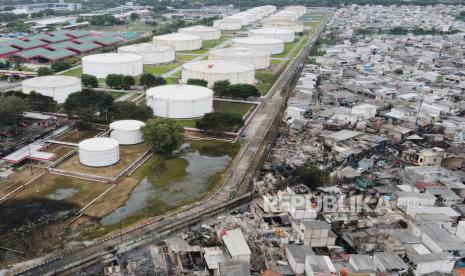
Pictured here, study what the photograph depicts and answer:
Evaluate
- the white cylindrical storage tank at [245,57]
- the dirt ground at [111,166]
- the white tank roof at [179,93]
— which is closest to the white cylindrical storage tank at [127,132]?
the dirt ground at [111,166]

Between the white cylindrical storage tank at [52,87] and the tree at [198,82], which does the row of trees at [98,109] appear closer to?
the white cylindrical storage tank at [52,87]

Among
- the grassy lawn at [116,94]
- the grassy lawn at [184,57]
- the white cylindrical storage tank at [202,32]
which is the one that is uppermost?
the white cylindrical storage tank at [202,32]

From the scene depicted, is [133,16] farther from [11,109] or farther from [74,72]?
[11,109]

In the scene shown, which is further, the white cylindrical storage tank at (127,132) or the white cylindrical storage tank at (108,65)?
the white cylindrical storage tank at (108,65)

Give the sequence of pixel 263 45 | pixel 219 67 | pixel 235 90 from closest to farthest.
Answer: pixel 235 90 → pixel 219 67 → pixel 263 45

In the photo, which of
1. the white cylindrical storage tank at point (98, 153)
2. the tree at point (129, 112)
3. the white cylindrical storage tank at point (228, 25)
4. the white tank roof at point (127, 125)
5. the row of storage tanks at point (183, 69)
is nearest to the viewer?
the white cylindrical storage tank at point (98, 153)

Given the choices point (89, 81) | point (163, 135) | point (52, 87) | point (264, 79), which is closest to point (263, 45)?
point (264, 79)

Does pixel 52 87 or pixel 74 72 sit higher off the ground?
pixel 52 87

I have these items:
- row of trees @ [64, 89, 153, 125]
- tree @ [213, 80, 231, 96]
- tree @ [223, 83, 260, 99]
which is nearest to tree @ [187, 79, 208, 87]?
tree @ [213, 80, 231, 96]
